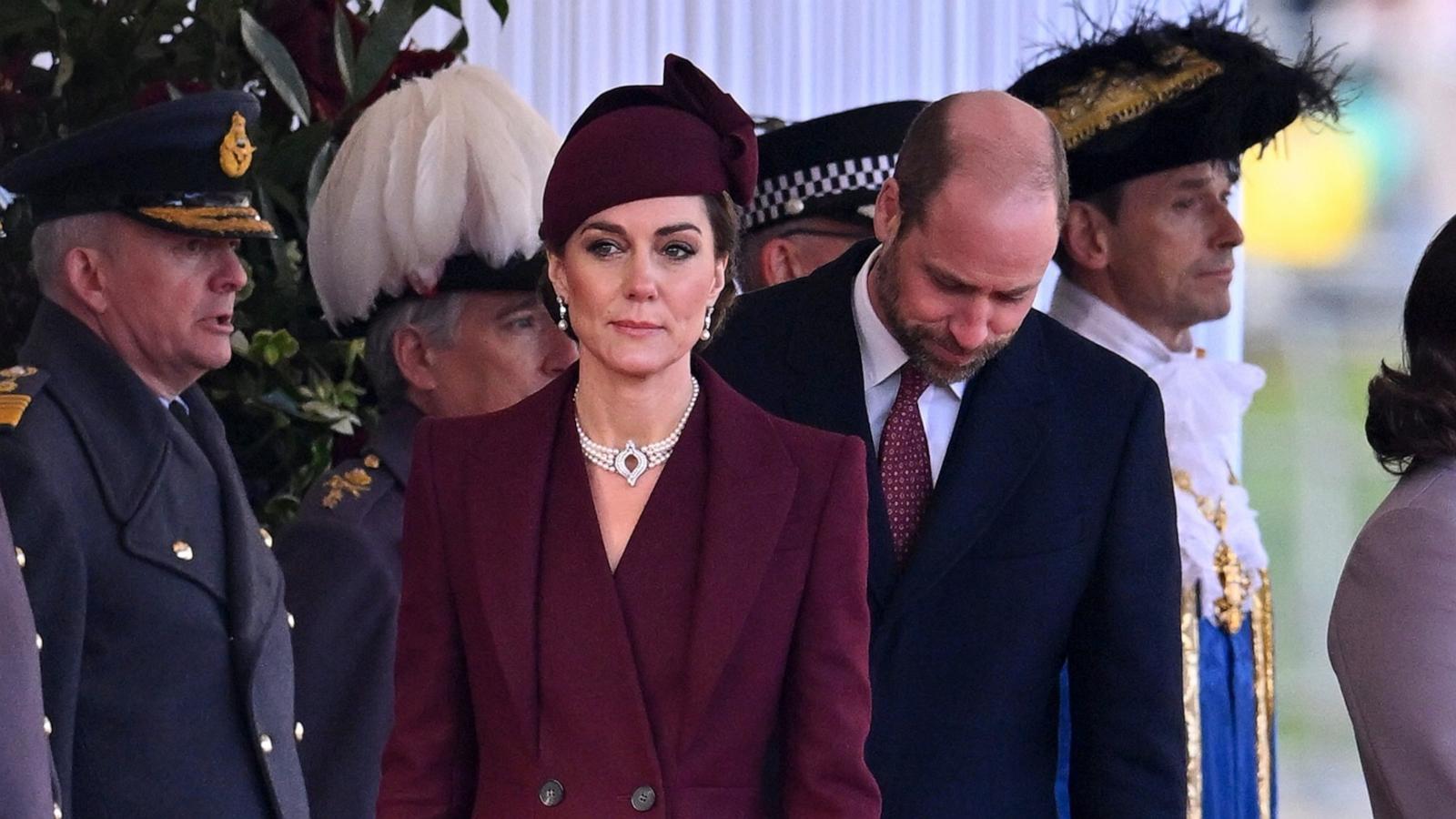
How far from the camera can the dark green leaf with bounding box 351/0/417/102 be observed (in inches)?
130

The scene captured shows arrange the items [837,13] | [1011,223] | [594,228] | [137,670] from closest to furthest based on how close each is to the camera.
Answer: [594,228]
[1011,223]
[137,670]
[837,13]

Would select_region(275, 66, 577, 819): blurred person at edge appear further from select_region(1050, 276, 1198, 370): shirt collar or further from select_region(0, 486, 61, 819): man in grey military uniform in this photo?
select_region(0, 486, 61, 819): man in grey military uniform

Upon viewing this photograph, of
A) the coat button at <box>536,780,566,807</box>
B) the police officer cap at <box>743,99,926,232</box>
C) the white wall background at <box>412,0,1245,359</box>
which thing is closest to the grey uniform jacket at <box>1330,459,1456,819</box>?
the coat button at <box>536,780,566,807</box>

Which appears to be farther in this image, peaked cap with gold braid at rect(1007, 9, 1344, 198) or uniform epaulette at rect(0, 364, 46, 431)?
peaked cap with gold braid at rect(1007, 9, 1344, 198)

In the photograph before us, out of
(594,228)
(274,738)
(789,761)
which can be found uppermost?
(594,228)

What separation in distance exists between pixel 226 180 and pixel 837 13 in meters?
2.34

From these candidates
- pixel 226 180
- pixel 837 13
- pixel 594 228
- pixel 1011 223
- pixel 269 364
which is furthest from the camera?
pixel 837 13

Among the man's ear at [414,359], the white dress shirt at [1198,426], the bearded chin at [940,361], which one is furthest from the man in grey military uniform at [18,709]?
the white dress shirt at [1198,426]

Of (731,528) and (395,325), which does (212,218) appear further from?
(731,528)

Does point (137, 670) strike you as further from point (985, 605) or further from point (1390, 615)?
point (1390, 615)

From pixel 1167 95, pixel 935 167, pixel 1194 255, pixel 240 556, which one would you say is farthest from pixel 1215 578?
pixel 240 556

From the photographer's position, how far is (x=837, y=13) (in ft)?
15.7

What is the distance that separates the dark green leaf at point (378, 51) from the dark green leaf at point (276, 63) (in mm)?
85

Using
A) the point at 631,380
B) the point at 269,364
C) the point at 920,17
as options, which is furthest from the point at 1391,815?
the point at 920,17
